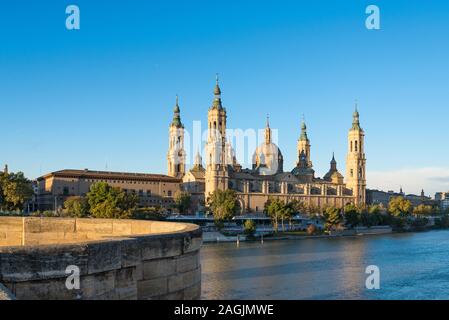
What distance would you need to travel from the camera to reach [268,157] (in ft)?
472

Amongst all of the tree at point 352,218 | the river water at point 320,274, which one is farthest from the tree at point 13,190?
the tree at point 352,218

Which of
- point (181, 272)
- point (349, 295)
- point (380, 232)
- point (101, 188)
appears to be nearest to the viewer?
point (181, 272)

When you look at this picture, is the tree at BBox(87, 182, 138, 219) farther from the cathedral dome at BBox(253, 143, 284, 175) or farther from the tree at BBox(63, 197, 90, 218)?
the cathedral dome at BBox(253, 143, 284, 175)

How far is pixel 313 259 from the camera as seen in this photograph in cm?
5084

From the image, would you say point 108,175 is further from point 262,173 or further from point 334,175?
point 334,175

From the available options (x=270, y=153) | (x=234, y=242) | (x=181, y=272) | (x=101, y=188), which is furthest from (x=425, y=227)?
(x=181, y=272)

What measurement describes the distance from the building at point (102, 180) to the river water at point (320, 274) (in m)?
51.8

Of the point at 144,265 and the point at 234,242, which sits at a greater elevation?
the point at 144,265

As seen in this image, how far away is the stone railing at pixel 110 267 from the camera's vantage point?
20.9 ft

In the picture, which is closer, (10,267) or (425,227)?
(10,267)

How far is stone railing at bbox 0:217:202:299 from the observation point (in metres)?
6.36
